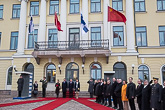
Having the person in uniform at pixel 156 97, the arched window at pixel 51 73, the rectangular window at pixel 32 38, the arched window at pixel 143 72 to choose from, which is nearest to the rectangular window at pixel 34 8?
the rectangular window at pixel 32 38

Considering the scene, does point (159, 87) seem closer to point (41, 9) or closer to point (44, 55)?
point (44, 55)

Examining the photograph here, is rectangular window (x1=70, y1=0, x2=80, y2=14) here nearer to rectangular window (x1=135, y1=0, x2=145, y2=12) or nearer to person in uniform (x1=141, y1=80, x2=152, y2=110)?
rectangular window (x1=135, y1=0, x2=145, y2=12)

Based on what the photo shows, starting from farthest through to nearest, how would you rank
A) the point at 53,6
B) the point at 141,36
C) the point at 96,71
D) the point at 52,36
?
the point at 53,6 < the point at 52,36 < the point at 141,36 < the point at 96,71

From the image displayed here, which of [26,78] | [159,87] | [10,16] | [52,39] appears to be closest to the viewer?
[159,87]

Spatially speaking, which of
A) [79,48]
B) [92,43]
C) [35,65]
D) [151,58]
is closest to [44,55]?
[35,65]

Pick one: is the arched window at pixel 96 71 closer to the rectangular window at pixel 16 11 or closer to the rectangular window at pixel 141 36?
the rectangular window at pixel 141 36

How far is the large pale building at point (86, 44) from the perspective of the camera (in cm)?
1947

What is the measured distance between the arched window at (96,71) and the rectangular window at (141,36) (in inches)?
190

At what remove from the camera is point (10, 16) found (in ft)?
74.9

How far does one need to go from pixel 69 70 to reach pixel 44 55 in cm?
300

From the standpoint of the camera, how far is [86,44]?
19.7 meters

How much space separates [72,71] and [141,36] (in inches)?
319

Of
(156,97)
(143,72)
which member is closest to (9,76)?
(143,72)

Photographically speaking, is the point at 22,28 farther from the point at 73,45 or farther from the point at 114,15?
the point at 114,15
